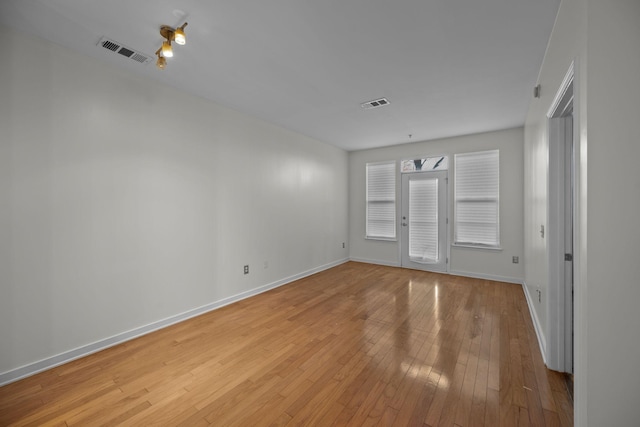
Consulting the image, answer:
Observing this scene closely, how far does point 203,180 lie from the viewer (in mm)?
3428

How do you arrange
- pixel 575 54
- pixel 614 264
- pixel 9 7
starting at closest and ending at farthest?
pixel 614 264
pixel 575 54
pixel 9 7

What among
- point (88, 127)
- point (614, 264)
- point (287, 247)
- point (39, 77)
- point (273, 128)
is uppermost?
point (273, 128)

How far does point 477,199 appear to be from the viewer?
4.99m

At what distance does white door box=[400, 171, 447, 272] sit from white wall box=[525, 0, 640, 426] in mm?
4253

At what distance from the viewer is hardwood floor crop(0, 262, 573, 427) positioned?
1.73 metres

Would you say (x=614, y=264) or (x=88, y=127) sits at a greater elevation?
(x=88, y=127)

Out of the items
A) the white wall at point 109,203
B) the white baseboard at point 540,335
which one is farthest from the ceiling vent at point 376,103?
the white baseboard at point 540,335

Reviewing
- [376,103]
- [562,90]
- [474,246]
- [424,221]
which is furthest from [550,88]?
[424,221]

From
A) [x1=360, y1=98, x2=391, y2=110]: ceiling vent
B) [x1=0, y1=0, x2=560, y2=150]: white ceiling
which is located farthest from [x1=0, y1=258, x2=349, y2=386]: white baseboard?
[x1=360, y1=98, x2=391, y2=110]: ceiling vent

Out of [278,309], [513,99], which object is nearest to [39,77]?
[278,309]

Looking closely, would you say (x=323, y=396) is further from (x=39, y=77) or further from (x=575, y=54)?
(x=39, y=77)

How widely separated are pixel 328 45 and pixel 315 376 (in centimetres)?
284

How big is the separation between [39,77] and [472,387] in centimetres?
436

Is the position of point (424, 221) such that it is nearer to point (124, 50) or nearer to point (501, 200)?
point (501, 200)
